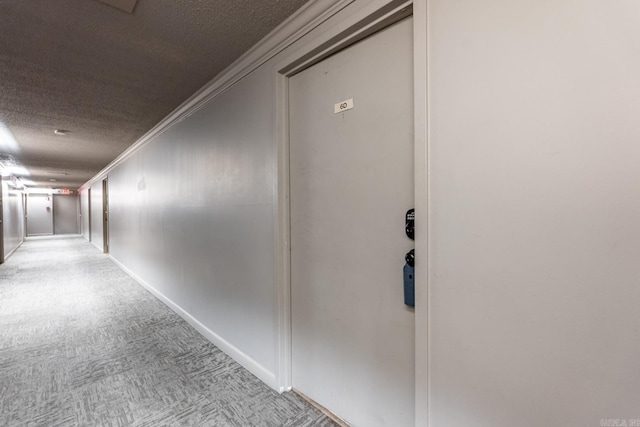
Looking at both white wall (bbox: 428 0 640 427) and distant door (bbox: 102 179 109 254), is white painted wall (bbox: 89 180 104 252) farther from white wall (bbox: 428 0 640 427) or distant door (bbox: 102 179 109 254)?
white wall (bbox: 428 0 640 427)

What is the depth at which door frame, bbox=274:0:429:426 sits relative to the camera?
1132 millimetres

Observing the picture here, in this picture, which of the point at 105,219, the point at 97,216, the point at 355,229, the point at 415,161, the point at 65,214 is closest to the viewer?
the point at 415,161

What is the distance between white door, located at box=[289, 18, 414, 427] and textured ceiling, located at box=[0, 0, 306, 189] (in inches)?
20.4

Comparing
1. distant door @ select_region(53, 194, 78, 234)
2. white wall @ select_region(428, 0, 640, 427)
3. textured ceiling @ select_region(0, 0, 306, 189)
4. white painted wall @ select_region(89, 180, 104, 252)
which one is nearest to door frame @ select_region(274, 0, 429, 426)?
white wall @ select_region(428, 0, 640, 427)

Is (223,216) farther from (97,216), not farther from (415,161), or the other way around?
(97,216)

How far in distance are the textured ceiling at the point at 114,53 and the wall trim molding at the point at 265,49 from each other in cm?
5

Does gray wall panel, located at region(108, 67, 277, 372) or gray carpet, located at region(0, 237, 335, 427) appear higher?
gray wall panel, located at region(108, 67, 277, 372)

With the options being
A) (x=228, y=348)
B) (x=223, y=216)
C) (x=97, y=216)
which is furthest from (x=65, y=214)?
(x=228, y=348)

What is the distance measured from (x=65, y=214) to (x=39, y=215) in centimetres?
101

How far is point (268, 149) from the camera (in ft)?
6.40

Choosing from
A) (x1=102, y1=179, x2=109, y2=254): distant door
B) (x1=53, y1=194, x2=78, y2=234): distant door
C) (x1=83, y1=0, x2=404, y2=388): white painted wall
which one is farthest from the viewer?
(x1=53, y1=194, x2=78, y2=234): distant door

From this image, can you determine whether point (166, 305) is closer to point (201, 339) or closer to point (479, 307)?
point (201, 339)

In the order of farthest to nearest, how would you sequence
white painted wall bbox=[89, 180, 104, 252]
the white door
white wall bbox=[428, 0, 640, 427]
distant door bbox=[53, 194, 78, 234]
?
distant door bbox=[53, 194, 78, 234]
white painted wall bbox=[89, 180, 104, 252]
the white door
white wall bbox=[428, 0, 640, 427]

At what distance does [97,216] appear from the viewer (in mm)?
9773
